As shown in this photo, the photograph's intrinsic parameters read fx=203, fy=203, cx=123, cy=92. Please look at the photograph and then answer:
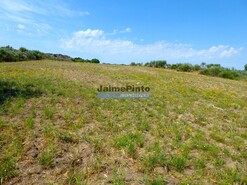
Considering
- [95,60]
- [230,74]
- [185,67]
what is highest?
[95,60]

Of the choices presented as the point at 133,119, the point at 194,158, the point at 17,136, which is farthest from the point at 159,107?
the point at 17,136

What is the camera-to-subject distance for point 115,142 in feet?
13.4

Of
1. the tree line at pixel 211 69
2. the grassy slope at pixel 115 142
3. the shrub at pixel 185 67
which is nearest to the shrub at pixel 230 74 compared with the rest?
the tree line at pixel 211 69

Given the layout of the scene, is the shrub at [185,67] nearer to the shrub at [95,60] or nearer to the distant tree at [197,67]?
the distant tree at [197,67]

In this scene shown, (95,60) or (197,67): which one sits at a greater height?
(95,60)

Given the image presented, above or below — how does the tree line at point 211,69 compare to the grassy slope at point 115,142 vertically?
above

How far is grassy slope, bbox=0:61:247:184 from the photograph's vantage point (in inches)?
121

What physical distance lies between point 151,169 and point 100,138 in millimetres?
1395

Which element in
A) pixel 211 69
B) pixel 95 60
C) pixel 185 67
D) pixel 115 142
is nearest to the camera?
pixel 115 142

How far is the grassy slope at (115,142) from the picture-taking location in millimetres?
3080

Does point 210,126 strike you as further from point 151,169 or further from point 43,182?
point 43,182

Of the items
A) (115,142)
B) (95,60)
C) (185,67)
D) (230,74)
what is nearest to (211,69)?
(230,74)

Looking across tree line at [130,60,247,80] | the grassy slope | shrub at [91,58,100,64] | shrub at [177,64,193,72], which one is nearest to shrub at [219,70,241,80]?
tree line at [130,60,247,80]

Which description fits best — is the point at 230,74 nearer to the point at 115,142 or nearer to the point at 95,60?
the point at 115,142
